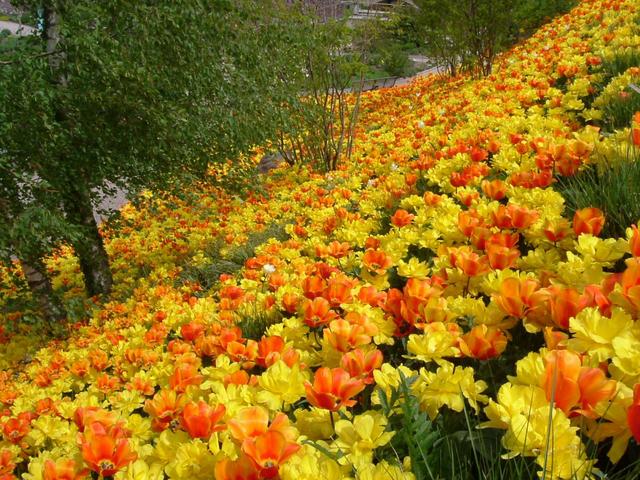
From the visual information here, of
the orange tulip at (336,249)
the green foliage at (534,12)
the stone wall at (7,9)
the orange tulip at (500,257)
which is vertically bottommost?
the orange tulip at (336,249)

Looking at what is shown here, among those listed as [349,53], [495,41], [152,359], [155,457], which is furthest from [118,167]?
[495,41]

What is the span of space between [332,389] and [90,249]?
5.63m

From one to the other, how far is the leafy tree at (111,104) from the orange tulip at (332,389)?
3903 mm

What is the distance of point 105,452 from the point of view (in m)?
1.27

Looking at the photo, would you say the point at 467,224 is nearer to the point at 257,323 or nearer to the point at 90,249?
the point at 257,323

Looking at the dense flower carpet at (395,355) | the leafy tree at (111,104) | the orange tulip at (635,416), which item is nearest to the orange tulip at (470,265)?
the dense flower carpet at (395,355)

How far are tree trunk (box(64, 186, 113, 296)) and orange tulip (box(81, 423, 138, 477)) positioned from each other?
478cm

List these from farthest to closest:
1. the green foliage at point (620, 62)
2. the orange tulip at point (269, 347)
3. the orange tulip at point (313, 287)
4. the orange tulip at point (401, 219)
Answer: the green foliage at point (620, 62), the orange tulip at point (401, 219), the orange tulip at point (313, 287), the orange tulip at point (269, 347)

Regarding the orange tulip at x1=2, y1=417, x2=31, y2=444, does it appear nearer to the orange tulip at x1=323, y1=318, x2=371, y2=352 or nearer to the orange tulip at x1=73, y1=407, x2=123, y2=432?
the orange tulip at x1=73, y1=407, x2=123, y2=432

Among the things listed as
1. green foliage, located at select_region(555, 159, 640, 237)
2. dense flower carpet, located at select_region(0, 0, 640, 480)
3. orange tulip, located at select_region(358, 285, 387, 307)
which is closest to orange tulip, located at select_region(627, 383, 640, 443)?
dense flower carpet, located at select_region(0, 0, 640, 480)

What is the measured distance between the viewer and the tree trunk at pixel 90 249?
582 centimetres

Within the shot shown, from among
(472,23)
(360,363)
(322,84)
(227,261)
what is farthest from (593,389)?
(472,23)

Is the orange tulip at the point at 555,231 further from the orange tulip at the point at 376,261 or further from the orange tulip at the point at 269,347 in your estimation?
the orange tulip at the point at 269,347

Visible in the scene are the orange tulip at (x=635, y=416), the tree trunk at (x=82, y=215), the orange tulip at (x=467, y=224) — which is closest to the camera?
the orange tulip at (x=635, y=416)
